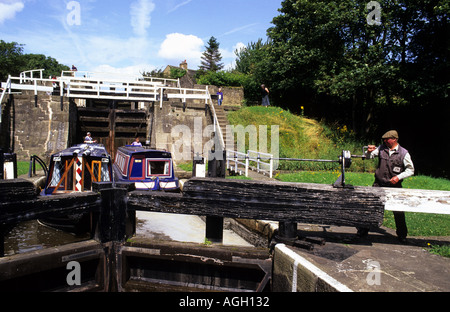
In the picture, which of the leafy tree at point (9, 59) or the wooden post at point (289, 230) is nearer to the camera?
the wooden post at point (289, 230)

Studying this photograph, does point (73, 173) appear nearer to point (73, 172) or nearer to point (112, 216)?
point (73, 172)

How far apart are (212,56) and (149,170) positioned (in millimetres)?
48309

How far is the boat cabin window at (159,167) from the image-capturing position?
31.9 feet

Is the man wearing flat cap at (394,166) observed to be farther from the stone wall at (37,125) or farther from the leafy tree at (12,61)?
the leafy tree at (12,61)

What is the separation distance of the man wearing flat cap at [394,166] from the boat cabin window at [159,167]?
647 centimetres

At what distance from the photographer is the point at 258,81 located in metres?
23.2

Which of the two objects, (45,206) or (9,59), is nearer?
(45,206)

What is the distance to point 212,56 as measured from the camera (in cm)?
5466

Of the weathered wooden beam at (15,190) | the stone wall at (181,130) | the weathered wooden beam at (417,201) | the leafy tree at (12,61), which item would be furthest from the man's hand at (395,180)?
the leafy tree at (12,61)

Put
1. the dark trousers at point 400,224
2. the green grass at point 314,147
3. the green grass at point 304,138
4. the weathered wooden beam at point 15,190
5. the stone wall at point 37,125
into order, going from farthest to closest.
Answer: the stone wall at point 37,125
the green grass at point 304,138
the green grass at point 314,147
the dark trousers at point 400,224
the weathered wooden beam at point 15,190

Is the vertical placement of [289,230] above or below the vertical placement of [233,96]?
below

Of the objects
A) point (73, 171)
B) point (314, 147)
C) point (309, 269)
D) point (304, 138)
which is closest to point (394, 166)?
point (309, 269)

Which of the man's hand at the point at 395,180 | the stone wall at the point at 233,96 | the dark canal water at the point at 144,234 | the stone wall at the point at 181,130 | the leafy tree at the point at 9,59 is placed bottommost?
the dark canal water at the point at 144,234
